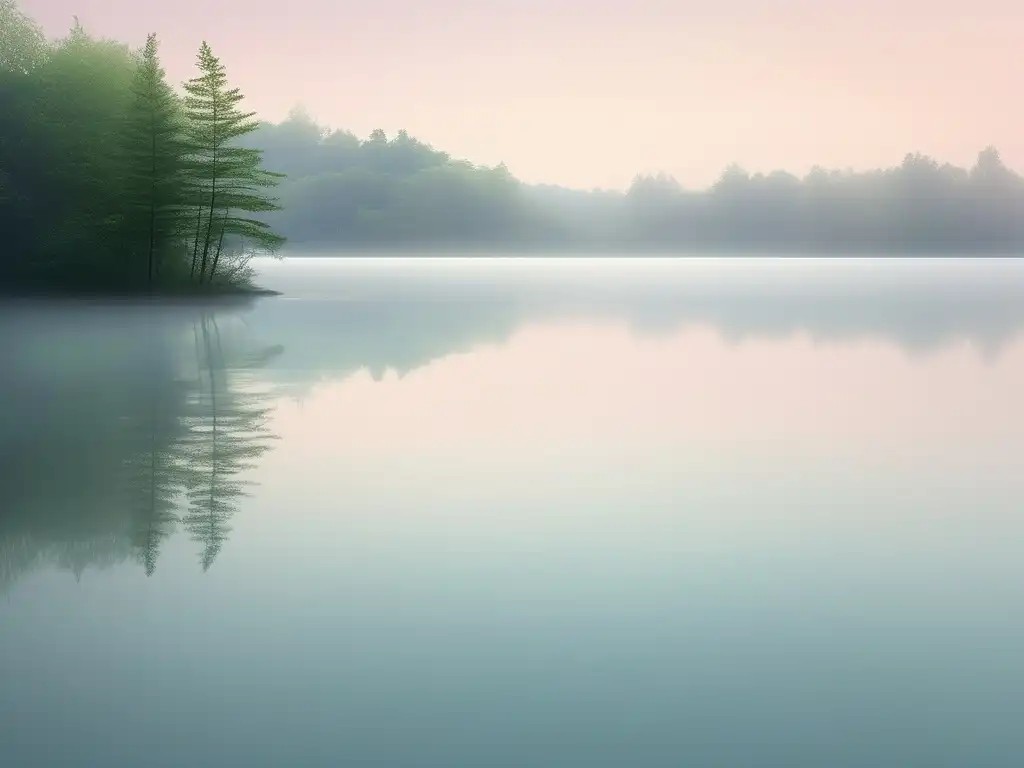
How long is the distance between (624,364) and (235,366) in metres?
10.2

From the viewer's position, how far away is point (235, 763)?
5.61 m

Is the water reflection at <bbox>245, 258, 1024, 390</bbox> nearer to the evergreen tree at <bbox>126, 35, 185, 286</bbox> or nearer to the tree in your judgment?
the evergreen tree at <bbox>126, 35, 185, 286</bbox>

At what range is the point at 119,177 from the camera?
210 feet

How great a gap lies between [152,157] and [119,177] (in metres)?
2.58

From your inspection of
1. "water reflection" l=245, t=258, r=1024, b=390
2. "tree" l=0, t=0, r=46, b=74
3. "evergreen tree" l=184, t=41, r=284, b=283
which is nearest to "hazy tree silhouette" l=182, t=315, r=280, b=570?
"water reflection" l=245, t=258, r=1024, b=390

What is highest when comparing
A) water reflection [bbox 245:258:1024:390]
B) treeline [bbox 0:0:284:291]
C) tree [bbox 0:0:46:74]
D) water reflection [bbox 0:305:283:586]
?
tree [bbox 0:0:46:74]

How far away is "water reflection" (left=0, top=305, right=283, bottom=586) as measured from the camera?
10.3 meters

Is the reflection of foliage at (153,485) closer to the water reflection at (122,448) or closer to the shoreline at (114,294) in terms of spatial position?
the water reflection at (122,448)

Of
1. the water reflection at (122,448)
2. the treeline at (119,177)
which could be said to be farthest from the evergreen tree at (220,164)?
the water reflection at (122,448)

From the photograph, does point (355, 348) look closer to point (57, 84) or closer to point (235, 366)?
point (235, 366)

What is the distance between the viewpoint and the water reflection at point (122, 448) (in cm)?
1029

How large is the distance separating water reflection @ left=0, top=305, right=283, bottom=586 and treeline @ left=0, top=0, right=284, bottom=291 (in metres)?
32.7

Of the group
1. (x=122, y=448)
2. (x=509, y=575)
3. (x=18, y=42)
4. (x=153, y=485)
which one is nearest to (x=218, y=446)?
(x=122, y=448)

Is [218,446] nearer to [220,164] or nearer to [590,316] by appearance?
[590,316]
